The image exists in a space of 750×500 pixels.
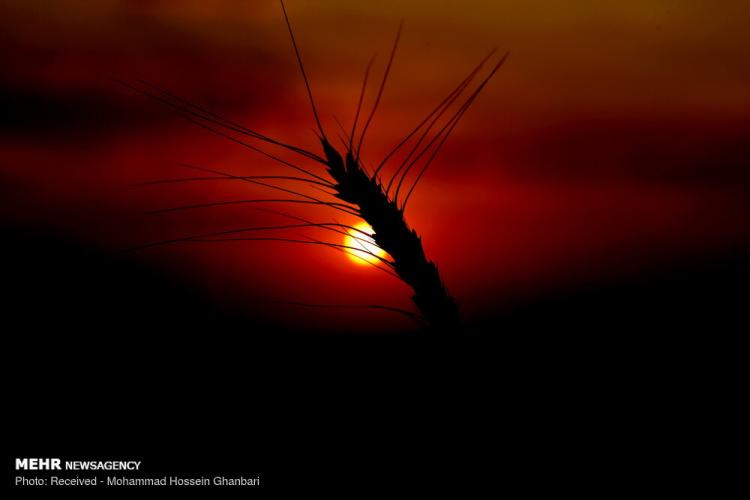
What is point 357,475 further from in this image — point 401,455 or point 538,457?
point 538,457

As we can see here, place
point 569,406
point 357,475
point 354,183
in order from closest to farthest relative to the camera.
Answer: point 354,183
point 569,406
point 357,475

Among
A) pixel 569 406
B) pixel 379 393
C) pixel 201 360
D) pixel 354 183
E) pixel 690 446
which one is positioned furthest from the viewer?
pixel 201 360

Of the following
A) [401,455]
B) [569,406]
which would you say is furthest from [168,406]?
[569,406]

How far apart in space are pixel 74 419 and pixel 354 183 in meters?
3.47

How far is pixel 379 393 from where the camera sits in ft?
10.9

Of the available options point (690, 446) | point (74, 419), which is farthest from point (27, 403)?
point (690, 446)

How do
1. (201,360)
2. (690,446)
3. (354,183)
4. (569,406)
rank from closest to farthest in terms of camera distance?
(354,183)
(569,406)
(690,446)
(201,360)

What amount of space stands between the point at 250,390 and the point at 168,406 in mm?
605

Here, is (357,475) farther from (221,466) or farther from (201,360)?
(201,360)

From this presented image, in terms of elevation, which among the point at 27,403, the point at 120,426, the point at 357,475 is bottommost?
the point at 357,475

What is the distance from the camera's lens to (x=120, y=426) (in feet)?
11.5

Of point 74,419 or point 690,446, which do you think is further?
point 74,419

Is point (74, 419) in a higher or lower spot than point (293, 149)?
lower

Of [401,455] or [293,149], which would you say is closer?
[293,149]
